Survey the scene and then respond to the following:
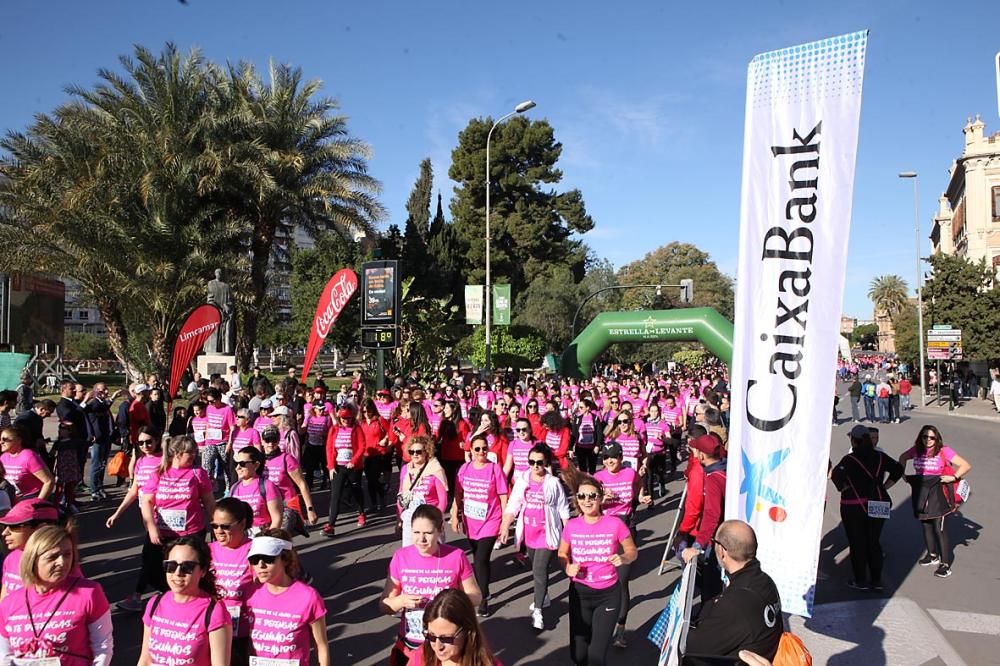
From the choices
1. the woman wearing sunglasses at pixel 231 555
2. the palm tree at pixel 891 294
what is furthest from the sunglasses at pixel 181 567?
the palm tree at pixel 891 294

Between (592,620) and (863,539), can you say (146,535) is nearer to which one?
(592,620)

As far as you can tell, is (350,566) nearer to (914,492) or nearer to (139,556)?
(139,556)

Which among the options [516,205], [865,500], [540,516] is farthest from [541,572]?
[516,205]

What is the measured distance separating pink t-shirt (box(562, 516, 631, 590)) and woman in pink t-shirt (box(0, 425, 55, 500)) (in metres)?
4.51

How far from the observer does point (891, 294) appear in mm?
93750

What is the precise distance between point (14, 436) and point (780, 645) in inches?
243

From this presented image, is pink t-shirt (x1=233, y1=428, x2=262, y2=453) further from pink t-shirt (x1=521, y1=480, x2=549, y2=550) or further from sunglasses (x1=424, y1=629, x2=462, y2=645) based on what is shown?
sunglasses (x1=424, y1=629, x2=462, y2=645)

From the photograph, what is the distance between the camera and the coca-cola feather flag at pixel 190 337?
39.1 ft

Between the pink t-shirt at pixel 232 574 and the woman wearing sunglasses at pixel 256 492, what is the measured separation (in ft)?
4.52

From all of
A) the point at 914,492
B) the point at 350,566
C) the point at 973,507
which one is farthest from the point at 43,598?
the point at 973,507

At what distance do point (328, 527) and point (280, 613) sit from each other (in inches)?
237

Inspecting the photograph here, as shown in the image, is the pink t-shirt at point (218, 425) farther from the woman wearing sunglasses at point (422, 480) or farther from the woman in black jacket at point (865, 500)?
the woman in black jacket at point (865, 500)

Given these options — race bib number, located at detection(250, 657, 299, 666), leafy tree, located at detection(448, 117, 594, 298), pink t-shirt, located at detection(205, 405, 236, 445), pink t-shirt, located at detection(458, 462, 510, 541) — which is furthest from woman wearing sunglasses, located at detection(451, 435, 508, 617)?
leafy tree, located at detection(448, 117, 594, 298)

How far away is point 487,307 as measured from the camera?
84.1ft
